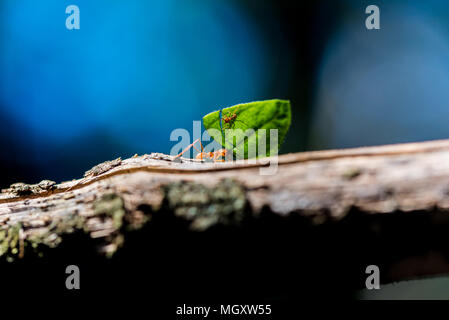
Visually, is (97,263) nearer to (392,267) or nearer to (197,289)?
(197,289)

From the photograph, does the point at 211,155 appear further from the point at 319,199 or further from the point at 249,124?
the point at 319,199

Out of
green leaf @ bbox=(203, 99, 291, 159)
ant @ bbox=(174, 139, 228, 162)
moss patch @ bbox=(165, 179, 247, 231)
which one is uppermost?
green leaf @ bbox=(203, 99, 291, 159)

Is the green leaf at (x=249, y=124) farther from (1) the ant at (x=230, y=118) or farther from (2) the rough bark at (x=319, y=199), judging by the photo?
(2) the rough bark at (x=319, y=199)

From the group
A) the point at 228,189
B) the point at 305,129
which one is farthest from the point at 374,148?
the point at 305,129

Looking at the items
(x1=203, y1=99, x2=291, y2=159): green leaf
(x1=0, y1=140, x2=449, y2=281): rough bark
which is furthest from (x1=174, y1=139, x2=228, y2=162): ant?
(x1=0, y1=140, x2=449, y2=281): rough bark

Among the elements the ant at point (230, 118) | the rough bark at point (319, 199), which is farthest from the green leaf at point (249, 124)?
the rough bark at point (319, 199)

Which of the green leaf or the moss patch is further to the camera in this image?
the green leaf

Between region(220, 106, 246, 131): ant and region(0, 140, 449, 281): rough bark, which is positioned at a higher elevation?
region(220, 106, 246, 131): ant

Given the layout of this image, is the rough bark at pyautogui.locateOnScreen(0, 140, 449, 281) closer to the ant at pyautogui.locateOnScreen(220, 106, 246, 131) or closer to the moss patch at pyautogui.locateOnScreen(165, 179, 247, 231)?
the moss patch at pyautogui.locateOnScreen(165, 179, 247, 231)
